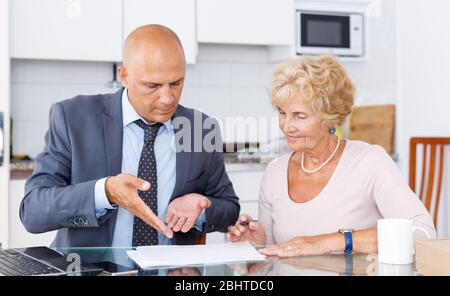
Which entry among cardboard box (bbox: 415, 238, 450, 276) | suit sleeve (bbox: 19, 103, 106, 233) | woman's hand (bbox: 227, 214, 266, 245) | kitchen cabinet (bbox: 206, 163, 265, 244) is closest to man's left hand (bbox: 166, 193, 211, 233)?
woman's hand (bbox: 227, 214, 266, 245)

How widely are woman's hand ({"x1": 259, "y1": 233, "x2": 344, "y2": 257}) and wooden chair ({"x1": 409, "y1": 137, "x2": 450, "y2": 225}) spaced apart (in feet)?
6.85

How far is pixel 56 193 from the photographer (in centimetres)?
178

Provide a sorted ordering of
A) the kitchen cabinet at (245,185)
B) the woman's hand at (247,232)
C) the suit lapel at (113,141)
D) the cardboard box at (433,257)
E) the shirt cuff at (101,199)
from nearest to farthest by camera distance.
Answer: the cardboard box at (433,257), the shirt cuff at (101,199), the woman's hand at (247,232), the suit lapel at (113,141), the kitchen cabinet at (245,185)

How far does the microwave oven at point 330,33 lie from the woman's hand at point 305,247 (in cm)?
253

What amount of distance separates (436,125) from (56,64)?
233 cm

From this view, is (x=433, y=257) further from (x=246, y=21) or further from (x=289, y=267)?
(x=246, y=21)

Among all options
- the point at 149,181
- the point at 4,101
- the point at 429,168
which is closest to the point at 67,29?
the point at 4,101

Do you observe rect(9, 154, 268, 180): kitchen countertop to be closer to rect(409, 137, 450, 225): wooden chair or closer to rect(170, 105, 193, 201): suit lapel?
rect(409, 137, 450, 225): wooden chair

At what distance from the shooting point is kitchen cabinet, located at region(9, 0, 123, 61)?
3.35m

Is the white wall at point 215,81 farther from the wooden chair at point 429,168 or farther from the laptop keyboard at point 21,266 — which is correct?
the laptop keyboard at point 21,266

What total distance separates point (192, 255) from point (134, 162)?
57 centimetres

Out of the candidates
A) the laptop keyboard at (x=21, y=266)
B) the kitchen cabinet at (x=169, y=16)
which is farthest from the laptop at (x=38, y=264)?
A: the kitchen cabinet at (x=169, y=16)

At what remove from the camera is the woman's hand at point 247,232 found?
181 centimetres
